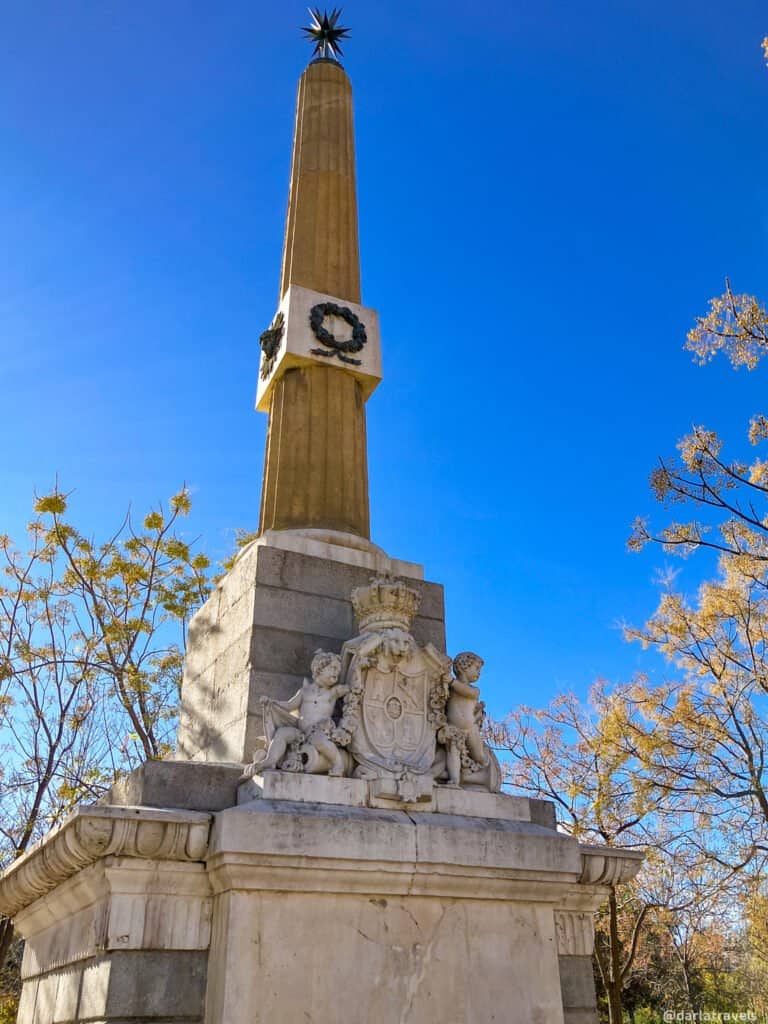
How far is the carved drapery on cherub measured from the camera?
645 centimetres

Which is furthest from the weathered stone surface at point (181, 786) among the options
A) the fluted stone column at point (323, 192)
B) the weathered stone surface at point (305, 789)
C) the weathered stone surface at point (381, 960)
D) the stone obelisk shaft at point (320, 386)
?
the fluted stone column at point (323, 192)

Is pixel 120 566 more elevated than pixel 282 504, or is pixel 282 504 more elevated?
pixel 120 566

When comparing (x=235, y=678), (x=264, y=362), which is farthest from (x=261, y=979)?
(x=264, y=362)

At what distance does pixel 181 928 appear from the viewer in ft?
18.9

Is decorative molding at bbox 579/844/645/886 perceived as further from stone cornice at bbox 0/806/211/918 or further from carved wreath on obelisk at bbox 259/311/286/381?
carved wreath on obelisk at bbox 259/311/286/381

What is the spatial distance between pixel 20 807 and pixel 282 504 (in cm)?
1226

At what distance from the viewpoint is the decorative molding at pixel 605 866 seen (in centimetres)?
711

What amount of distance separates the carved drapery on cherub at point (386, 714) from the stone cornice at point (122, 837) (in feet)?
2.26

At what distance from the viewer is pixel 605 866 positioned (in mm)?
7184

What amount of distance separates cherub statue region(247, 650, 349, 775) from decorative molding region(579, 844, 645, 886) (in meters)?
2.30

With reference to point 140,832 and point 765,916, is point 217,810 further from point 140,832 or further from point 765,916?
point 765,916

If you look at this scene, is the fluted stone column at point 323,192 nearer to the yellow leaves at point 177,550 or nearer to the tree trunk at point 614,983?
the yellow leaves at point 177,550

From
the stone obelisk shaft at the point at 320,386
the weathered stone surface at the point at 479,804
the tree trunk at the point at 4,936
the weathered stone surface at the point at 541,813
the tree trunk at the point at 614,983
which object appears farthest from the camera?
the tree trunk at the point at 614,983

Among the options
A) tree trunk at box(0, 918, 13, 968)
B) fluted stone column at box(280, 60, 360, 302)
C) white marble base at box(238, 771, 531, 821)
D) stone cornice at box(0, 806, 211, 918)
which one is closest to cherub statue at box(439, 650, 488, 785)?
white marble base at box(238, 771, 531, 821)
